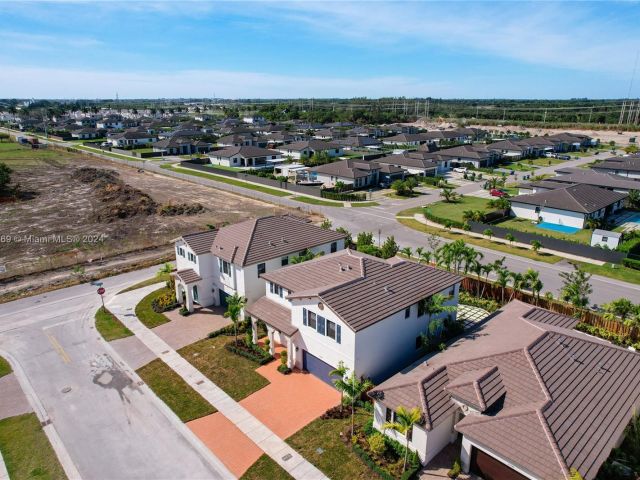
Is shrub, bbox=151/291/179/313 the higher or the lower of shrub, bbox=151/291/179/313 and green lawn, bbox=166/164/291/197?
the lower

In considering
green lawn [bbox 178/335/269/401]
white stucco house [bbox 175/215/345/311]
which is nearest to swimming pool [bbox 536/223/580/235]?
white stucco house [bbox 175/215/345/311]

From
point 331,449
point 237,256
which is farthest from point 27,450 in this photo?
point 237,256

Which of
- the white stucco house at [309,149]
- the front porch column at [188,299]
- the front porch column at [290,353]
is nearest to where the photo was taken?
the front porch column at [290,353]

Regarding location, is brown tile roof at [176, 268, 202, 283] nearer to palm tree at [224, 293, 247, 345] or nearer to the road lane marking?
palm tree at [224, 293, 247, 345]

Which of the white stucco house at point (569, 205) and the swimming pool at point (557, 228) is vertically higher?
the white stucco house at point (569, 205)

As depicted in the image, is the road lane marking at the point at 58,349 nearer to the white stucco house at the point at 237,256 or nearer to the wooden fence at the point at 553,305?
the white stucco house at the point at 237,256

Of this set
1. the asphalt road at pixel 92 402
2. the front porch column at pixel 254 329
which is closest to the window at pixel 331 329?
the front porch column at pixel 254 329
